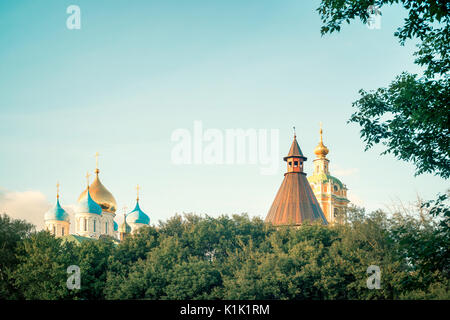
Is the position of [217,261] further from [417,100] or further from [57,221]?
[57,221]

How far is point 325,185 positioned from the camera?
8275 centimetres

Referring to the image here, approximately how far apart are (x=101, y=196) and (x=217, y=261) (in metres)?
39.2

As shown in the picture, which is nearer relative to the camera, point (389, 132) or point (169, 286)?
point (389, 132)

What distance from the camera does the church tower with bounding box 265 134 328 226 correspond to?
→ 4881cm

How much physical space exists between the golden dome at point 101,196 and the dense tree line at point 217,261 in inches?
1258

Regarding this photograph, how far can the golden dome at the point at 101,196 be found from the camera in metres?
70.0

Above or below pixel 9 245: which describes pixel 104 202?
above

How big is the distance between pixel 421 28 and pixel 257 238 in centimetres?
Answer: 2455

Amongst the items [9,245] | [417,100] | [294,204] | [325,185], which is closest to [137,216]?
[325,185]

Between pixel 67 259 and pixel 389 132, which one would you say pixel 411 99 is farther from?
pixel 67 259

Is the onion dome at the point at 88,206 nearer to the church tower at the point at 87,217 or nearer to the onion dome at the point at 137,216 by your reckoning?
the church tower at the point at 87,217
